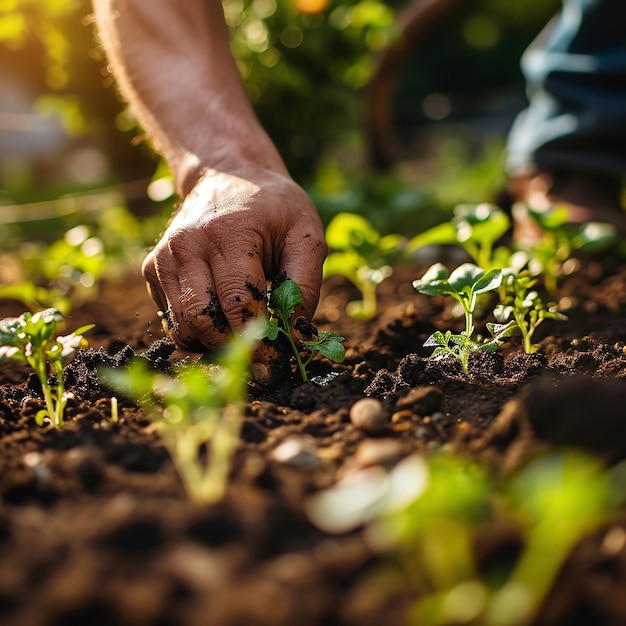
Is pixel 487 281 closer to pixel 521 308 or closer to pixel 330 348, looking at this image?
pixel 521 308

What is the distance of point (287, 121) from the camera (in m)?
3.60

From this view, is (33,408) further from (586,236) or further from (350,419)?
(586,236)

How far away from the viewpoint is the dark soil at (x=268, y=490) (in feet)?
2.51

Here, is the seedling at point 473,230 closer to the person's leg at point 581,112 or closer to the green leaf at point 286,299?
the green leaf at point 286,299

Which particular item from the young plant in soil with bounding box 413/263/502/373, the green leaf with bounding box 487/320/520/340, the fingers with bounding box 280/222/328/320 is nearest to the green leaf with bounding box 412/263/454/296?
the young plant in soil with bounding box 413/263/502/373

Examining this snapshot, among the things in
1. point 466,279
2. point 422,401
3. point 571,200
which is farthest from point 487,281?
point 571,200

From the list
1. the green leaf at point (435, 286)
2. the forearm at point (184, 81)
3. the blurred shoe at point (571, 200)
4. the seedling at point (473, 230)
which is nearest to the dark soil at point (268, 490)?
the green leaf at point (435, 286)

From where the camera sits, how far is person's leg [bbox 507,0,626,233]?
2516 millimetres

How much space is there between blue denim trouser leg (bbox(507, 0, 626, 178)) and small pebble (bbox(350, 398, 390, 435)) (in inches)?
69.3

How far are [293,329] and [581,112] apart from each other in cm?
173

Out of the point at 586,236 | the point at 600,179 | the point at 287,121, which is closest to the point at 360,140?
the point at 287,121

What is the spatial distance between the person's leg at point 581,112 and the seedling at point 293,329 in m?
1.38

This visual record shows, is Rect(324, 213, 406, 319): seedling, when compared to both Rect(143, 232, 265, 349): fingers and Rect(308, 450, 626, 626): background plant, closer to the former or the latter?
Rect(143, 232, 265, 349): fingers

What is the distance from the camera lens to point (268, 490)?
99 cm
